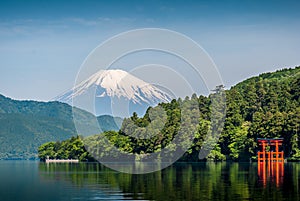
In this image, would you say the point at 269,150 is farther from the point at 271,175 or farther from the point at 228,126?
the point at 271,175

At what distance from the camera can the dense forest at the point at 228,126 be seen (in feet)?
278

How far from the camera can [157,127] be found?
324 ft

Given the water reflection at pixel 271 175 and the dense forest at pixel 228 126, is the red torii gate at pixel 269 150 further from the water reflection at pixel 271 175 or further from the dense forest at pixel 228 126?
the dense forest at pixel 228 126

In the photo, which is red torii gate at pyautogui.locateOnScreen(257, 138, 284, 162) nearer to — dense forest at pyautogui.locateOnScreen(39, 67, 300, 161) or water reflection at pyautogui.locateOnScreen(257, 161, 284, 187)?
water reflection at pyautogui.locateOnScreen(257, 161, 284, 187)

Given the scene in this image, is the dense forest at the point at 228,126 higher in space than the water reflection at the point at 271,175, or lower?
higher

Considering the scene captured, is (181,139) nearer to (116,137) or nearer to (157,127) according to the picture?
(157,127)

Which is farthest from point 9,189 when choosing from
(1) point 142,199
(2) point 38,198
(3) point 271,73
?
(3) point 271,73

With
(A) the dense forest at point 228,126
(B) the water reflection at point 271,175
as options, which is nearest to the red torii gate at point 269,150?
(B) the water reflection at point 271,175

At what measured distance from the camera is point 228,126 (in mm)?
94938

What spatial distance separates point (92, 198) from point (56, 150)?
4383 inches

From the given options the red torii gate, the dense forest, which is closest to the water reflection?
the red torii gate

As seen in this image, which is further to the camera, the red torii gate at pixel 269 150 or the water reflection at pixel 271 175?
the red torii gate at pixel 269 150

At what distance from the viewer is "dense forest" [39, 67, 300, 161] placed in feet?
278

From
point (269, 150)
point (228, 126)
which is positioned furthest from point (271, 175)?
point (228, 126)
